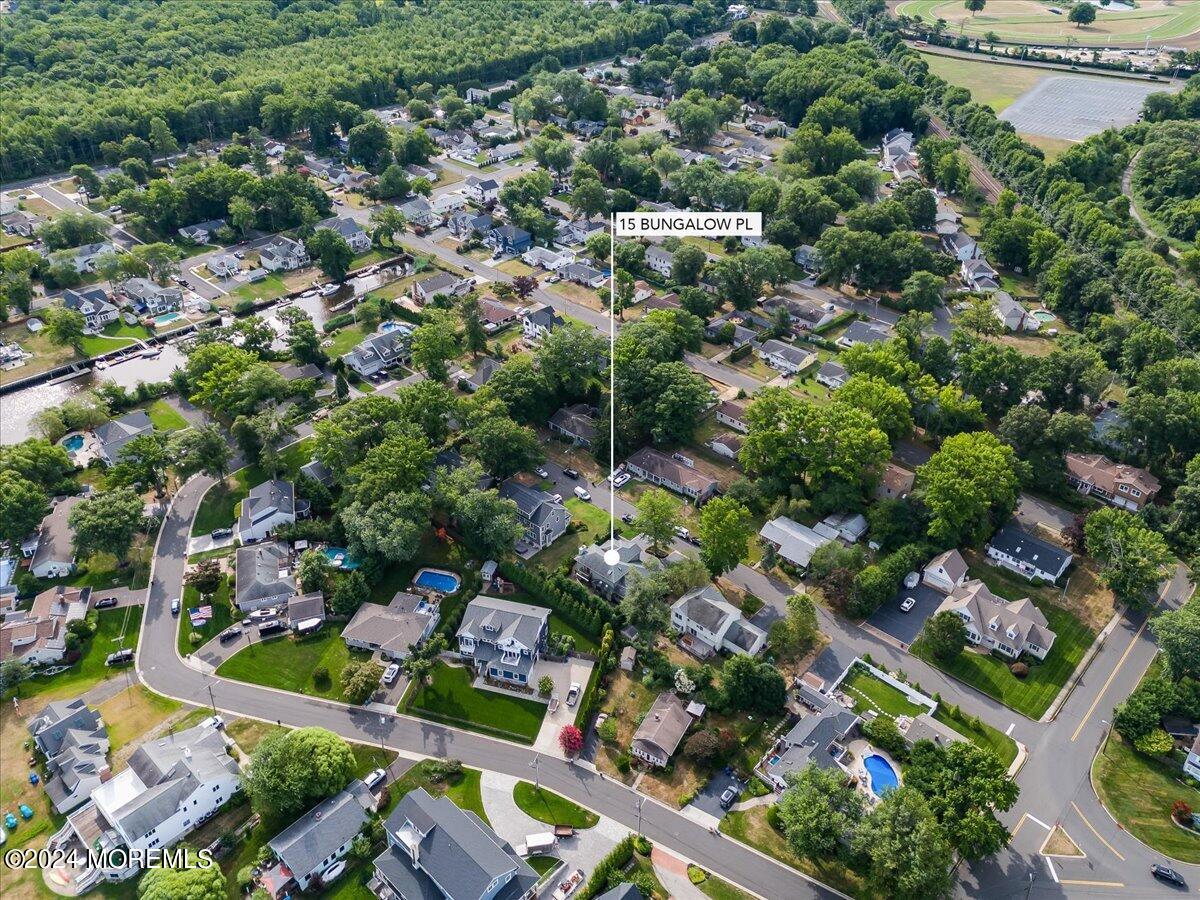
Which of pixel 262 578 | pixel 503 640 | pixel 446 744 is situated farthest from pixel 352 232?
pixel 446 744

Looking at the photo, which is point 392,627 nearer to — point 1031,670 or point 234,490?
point 234,490

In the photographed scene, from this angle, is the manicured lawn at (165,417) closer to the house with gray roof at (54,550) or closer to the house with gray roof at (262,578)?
the house with gray roof at (54,550)

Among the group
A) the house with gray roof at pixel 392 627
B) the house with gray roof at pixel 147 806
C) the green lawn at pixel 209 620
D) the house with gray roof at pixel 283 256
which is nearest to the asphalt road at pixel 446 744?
the green lawn at pixel 209 620

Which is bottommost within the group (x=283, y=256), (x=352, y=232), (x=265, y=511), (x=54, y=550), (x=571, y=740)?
(x=54, y=550)

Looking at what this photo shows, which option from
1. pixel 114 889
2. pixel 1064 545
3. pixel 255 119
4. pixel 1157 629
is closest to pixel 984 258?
Answer: pixel 1064 545

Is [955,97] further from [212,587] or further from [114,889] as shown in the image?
[114,889]

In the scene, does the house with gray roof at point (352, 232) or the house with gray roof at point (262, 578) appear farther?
the house with gray roof at point (352, 232)
